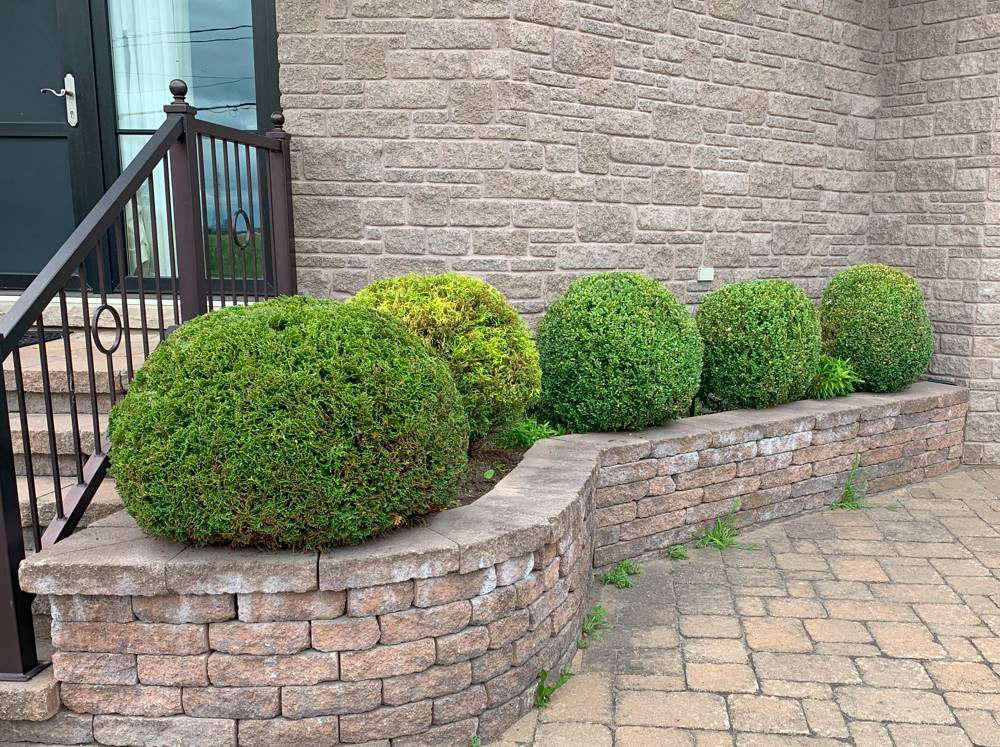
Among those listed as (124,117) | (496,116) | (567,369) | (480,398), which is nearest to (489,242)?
(496,116)

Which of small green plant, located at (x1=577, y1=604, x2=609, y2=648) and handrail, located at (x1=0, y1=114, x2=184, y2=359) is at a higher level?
handrail, located at (x1=0, y1=114, x2=184, y2=359)

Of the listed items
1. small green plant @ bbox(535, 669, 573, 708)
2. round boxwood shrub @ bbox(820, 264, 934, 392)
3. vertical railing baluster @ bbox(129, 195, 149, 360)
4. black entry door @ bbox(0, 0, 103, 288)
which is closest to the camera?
small green plant @ bbox(535, 669, 573, 708)

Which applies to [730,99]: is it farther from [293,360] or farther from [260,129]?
[293,360]

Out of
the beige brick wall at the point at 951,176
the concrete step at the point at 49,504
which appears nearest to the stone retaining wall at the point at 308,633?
the concrete step at the point at 49,504

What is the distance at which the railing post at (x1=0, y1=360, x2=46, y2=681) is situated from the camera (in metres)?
2.17

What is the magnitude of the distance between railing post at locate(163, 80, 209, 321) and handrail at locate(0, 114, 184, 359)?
5cm

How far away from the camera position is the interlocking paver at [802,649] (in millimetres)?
2512

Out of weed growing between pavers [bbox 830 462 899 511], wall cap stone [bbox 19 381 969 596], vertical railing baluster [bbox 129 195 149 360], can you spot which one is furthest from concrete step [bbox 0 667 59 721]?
weed growing between pavers [bbox 830 462 899 511]

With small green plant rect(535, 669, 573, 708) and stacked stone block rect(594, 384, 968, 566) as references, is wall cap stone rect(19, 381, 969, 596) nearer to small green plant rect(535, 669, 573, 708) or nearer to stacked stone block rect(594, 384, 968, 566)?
small green plant rect(535, 669, 573, 708)

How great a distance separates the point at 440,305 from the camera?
11.1ft

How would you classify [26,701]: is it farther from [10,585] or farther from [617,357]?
[617,357]

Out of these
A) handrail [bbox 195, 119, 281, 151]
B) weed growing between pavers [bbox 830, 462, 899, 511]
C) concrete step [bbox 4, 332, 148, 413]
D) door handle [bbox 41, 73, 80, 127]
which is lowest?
weed growing between pavers [bbox 830, 462, 899, 511]

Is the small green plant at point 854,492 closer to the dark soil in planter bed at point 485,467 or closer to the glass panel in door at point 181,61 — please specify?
the dark soil in planter bed at point 485,467

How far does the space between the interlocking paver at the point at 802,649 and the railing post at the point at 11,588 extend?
148 centimetres
